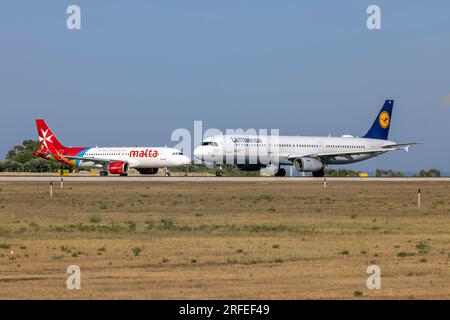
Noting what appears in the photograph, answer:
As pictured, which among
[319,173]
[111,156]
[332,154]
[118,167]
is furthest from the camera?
[111,156]

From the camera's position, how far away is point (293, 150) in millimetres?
108562

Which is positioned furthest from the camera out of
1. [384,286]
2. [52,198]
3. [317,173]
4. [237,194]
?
[317,173]

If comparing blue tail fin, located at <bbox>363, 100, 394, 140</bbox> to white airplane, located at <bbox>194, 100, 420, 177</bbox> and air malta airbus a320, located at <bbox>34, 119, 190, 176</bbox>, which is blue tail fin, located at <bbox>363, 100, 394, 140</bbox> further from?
air malta airbus a320, located at <bbox>34, 119, 190, 176</bbox>

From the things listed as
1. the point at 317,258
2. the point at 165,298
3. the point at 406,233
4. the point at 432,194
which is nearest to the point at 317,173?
the point at 432,194

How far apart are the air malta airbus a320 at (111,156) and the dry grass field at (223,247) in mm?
50082

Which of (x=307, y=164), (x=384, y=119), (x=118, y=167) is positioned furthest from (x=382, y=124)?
(x=118, y=167)

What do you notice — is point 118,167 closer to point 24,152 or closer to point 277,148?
point 277,148

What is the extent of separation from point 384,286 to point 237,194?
1759 inches

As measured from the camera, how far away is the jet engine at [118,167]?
372ft

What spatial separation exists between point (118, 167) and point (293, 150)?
838 inches

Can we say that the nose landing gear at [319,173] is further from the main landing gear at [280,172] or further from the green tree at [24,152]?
the green tree at [24,152]

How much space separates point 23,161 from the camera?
18200cm

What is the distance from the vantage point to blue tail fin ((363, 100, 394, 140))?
12350 cm
